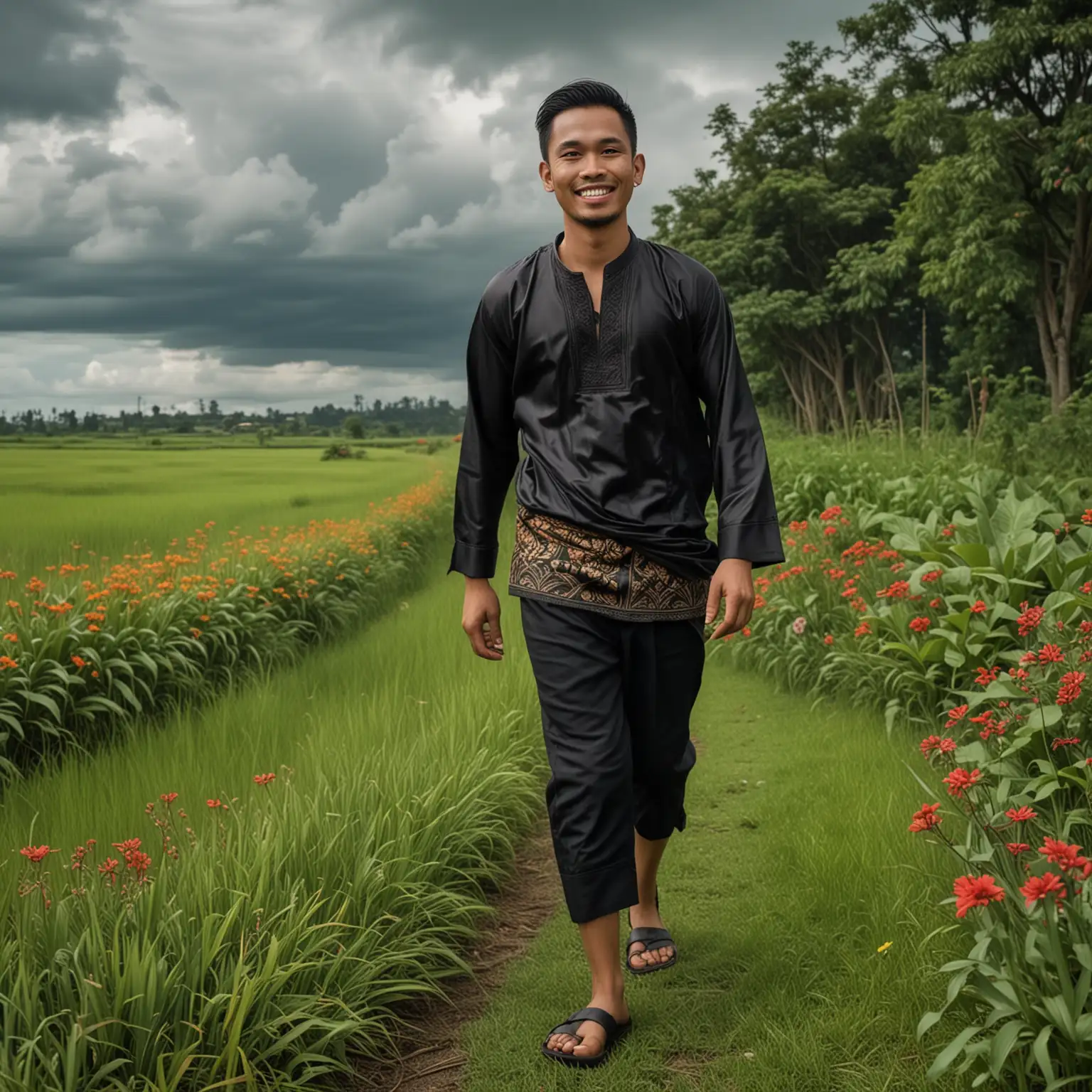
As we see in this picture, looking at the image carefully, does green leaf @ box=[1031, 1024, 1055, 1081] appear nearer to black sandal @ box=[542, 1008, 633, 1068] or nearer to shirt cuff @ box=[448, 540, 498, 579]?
black sandal @ box=[542, 1008, 633, 1068]

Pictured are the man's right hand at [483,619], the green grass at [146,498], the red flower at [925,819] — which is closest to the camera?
the red flower at [925,819]

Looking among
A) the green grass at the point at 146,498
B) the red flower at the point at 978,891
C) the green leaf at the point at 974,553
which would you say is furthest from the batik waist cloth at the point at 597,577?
the green grass at the point at 146,498

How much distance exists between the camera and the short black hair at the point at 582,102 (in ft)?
9.16

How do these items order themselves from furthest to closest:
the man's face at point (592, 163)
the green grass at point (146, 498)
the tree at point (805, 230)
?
the tree at point (805, 230)
the green grass at point (146, 498)
the man's face at point (592, 163)

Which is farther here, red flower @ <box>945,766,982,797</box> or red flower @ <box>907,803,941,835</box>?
red flower @ <box>945,766,982,797</box>

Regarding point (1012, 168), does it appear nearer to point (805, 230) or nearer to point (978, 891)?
point (805, 230)

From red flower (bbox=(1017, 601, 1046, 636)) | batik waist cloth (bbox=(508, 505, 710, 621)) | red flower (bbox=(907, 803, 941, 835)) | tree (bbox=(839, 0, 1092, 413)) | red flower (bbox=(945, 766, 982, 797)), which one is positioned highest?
tree (bbox=(839, 0, 1092, 413))

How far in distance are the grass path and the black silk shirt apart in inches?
43.5

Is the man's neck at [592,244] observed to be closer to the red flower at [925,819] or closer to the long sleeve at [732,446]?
the long sleeve at [732,446]

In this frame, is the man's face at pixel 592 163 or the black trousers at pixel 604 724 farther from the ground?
the man's face at pixel 592 163

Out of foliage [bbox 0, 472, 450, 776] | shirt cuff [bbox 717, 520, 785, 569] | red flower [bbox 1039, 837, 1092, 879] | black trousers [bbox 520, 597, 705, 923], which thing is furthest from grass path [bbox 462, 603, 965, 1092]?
foliage [bbox 0, 472, 450, 776]

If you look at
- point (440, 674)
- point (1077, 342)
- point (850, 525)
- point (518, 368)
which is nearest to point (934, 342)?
point (1077, 342)

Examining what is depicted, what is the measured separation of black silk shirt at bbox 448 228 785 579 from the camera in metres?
2.74

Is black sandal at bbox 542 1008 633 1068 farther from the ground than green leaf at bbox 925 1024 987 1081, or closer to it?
closer to it
